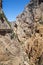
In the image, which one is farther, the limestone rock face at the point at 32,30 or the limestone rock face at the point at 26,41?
the limestone rock face at the point at 32,30

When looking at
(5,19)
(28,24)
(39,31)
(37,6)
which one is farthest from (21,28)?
(5,19)

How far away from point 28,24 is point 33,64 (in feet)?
46.7

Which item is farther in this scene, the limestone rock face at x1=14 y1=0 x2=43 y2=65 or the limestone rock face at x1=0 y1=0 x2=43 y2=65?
the limestone rock face at x1=14 y1=0 x2=43 y2=65

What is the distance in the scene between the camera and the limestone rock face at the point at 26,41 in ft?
48.6

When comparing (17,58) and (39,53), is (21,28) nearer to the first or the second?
(39,53)

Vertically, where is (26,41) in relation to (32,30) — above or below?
below

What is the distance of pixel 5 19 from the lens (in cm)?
1630

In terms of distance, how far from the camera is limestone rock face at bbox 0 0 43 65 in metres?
14.8

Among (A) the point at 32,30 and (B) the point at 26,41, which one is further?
(A) the point at 32,30

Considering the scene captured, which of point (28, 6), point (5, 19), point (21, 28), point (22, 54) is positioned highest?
point (5, 19)

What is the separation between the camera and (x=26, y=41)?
4512 cm

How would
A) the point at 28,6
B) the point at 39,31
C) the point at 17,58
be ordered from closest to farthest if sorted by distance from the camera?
1. the point at 17,58
2. the point at 39,31
3. the point at 28,6

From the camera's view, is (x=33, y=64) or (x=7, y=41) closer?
(x=7, y=41)

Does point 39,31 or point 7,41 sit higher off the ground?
point 7,41
